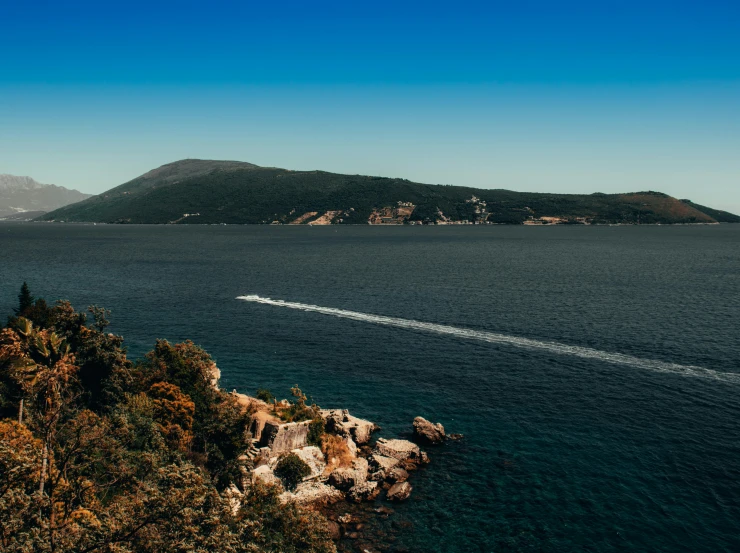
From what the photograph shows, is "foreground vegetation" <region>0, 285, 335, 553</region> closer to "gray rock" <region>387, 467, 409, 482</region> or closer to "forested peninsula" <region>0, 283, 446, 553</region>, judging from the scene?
"forested peninsula" <region>0, 283, 446, 553</region>

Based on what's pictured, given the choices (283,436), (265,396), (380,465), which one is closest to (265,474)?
(283,436)

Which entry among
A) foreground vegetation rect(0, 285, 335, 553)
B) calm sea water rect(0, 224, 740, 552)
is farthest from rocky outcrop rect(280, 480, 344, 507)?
calm sea water rect(0, 224, 740, 552)

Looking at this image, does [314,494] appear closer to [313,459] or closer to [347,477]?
[347,477]

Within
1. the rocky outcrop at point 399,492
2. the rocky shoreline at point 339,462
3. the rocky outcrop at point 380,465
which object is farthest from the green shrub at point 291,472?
the rocky outcrop at point 399,492

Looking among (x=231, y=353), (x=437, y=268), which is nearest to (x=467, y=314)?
(x=231, y=353)

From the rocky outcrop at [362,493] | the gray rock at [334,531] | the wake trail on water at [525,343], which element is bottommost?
the gray rock at [334,531]

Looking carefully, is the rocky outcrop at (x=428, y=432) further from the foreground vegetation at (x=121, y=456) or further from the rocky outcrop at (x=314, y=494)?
the foreground vegetation at (x=121, y=456)

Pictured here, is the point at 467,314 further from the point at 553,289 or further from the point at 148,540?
the point at 148,540
